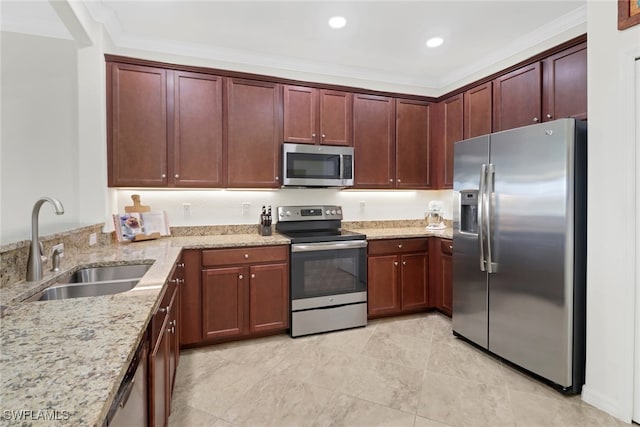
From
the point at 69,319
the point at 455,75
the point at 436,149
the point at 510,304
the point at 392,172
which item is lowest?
the point at 510,304

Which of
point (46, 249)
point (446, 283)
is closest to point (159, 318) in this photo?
point (46, 249)

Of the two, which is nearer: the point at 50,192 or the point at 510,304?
the point at 510,304

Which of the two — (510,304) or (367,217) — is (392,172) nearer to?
(367,217)

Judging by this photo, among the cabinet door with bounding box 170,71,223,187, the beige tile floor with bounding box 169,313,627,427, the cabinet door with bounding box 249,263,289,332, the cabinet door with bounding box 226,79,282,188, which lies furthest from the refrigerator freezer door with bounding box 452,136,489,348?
the cabinet door with bounding box 170,71,223,187

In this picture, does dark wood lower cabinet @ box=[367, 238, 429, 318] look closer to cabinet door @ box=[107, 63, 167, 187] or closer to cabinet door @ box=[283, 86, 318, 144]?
cabinet door @ box=[283, 86, 318, 144]

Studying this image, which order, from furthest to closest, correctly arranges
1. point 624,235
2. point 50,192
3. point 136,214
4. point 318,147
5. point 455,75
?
1. point 455,75
2. point 318,147
3. point 136,214
4. point 50,192
5. point 624,235

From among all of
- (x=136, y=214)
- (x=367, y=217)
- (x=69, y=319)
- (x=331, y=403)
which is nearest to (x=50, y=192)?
(x=136, y=214)

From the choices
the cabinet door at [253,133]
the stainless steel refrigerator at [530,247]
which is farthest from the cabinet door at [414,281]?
the cabinet door at [253,133]

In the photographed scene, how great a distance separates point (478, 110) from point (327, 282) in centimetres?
221

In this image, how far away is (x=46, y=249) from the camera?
1.80 metres

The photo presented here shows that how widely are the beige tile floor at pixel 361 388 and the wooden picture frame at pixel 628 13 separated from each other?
2176 millimetres

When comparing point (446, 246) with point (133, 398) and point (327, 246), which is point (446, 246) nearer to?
point (327, 246)

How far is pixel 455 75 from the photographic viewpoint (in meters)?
3.64

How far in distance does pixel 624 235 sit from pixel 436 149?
2145mm
